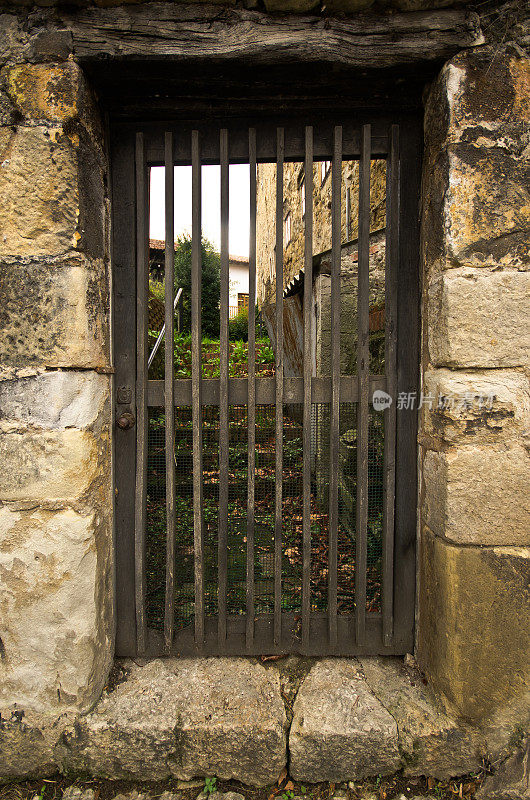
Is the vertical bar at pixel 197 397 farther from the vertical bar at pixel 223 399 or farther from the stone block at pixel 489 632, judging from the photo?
the stone block at pixel 489 632

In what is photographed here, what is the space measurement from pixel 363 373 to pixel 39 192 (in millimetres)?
1415

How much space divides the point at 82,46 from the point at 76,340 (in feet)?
3.48

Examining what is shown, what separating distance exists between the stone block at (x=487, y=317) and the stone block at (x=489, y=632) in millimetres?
703

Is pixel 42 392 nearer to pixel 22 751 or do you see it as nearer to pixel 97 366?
pixel 97 366

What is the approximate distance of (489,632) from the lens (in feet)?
5.14

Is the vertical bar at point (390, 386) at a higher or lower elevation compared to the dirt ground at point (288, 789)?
higher

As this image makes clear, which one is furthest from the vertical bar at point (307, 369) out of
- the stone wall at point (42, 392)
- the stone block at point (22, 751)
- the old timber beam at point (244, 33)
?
the stone block at point (22, 751)

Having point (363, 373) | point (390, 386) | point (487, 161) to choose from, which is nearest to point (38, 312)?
point (363, 373)

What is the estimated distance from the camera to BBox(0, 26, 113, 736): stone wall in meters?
1.55

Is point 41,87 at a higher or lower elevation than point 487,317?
higher

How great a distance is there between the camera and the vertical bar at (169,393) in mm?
1788

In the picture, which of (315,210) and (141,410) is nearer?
(141,410)

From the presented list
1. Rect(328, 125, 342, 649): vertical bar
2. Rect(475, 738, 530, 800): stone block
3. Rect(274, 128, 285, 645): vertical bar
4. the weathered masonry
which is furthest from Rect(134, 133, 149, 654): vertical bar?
Rect(475, 738, 530, 800): stone block

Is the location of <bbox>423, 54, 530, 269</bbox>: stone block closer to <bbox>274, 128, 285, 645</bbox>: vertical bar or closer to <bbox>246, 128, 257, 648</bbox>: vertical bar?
<bbox>274, 128, 285, 645</bbox>: vertical bar
